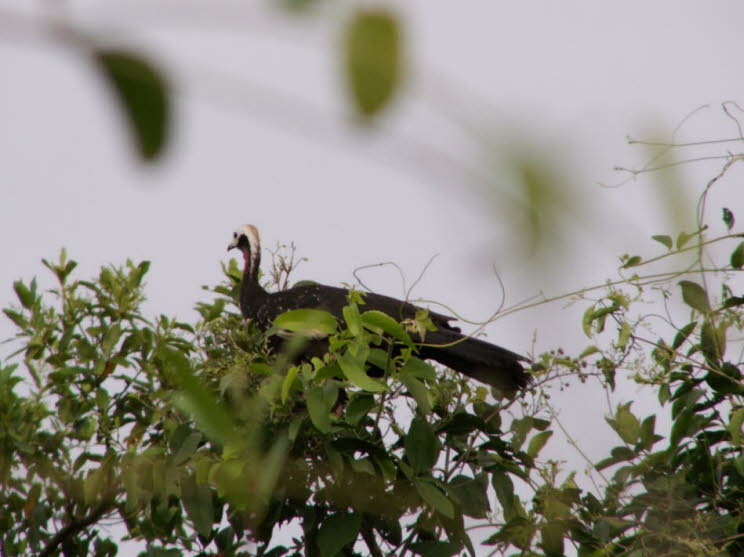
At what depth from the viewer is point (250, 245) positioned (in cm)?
639

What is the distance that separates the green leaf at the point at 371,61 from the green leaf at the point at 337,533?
104 inches

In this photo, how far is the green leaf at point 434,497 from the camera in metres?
2.78

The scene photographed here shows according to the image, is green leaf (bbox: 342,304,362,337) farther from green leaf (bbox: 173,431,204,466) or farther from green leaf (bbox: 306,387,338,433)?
green leaf (bbox: 173,431,204,466)

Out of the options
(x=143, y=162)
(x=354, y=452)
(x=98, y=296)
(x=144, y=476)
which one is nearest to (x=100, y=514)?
(x=144, y=476)

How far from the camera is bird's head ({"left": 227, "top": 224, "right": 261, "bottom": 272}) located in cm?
632

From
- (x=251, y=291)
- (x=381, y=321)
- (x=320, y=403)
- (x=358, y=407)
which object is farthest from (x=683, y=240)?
(x=251, y=291)

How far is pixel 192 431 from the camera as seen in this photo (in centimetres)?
313

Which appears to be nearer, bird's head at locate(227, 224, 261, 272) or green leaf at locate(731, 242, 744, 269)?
green leaf at locate(731, 242, 744, 269)

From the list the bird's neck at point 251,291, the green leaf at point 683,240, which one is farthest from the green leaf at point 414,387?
the green leaf at point 683,240

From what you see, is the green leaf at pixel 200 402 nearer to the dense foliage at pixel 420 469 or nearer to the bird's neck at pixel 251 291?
the dense foliage at pixel 420 469

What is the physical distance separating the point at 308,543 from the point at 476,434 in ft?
2.11

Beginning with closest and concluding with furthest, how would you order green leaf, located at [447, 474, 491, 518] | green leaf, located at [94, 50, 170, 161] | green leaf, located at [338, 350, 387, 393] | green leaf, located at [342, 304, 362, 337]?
green leaf, located at [94, 50, 170, 161] < green leaf, located at [338, 350, 387, 393] < green leaf, located at [342, 304, 362, 337] < green leaf, located at [447, 474, 491, 518]

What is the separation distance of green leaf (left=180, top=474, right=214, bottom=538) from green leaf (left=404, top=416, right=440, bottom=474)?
629 millimetres

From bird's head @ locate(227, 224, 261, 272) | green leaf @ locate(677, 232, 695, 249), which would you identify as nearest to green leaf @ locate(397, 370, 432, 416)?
green leaf @ locate(677, 232, 695, 249)
